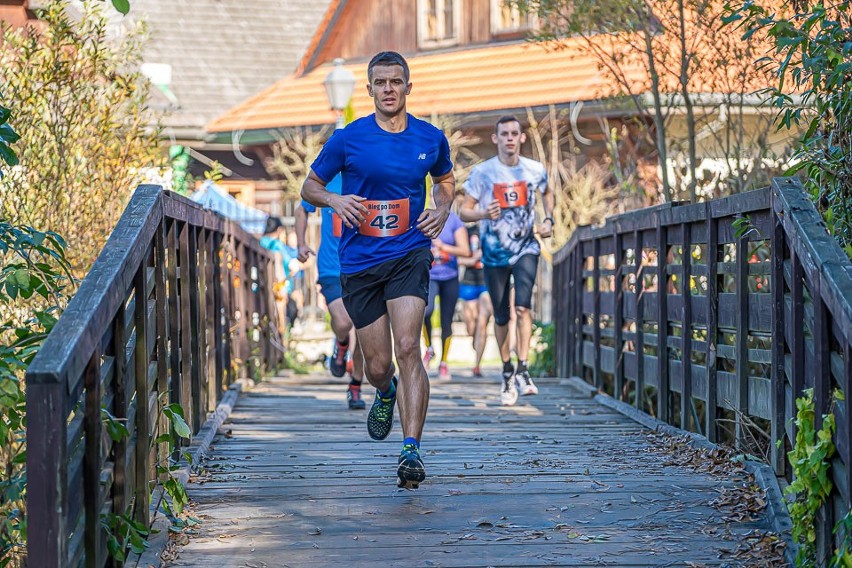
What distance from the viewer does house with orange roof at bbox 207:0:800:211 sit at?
21797 mm

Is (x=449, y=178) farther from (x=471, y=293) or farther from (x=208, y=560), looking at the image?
(x=471, y=293)

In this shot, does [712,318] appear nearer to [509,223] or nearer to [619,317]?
[619,317]

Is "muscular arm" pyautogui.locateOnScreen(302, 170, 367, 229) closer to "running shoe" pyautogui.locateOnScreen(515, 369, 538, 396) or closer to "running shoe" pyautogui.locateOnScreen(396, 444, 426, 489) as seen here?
"running shoe" pyautogui.locateOnScreen(396, 444, 426, 489)

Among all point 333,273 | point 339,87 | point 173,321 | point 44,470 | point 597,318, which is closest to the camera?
point 44,470

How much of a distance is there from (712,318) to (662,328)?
1.18 m

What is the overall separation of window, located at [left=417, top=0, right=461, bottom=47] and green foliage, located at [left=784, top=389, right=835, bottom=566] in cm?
2123

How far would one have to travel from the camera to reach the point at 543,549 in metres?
5.05

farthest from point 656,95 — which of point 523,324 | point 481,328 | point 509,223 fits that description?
point 481,328

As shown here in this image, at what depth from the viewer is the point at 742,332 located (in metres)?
6.61

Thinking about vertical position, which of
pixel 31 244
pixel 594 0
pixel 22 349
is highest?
pixel 594 0

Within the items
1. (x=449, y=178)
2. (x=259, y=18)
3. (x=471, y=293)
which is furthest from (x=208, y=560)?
(x=259, y=18)

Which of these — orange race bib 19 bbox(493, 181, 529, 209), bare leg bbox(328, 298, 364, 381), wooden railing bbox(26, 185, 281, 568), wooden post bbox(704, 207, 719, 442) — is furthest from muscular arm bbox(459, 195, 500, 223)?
Answer: wooden post bbox(704, 207, 719, 442)

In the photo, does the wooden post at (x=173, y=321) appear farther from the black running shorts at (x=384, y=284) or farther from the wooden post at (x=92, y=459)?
the wooden post at (x=92, y=459)

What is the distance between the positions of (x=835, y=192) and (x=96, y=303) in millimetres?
2762
